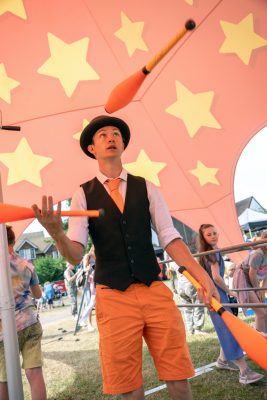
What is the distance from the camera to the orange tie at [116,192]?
191 cm

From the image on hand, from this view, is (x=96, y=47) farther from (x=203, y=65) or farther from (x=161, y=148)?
(x=161, y=148)

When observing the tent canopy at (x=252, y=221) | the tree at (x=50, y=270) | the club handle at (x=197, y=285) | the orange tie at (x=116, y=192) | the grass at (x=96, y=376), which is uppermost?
the tree at (x=50, y=270)

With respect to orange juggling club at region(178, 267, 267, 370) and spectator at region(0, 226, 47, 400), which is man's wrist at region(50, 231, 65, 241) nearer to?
orange juggling club at region(178, 267, 267, 370)

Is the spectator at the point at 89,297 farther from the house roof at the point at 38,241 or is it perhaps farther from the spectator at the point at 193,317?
the house roof at the point at 38,241

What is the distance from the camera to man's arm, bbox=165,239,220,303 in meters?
1.72

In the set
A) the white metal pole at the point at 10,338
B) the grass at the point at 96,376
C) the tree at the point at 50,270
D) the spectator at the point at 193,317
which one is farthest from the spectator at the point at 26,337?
the tree at the point at 50,270

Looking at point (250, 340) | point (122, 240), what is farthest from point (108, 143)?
point (250, 340)

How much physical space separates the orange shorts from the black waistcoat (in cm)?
6

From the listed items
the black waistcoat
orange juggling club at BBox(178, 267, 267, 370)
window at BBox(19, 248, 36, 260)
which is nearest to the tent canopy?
the black waistcoat

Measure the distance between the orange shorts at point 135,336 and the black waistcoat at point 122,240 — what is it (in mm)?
59

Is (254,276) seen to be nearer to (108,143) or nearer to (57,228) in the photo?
(108,143)

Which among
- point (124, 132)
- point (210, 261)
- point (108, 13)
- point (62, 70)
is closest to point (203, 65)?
point (108, 13)

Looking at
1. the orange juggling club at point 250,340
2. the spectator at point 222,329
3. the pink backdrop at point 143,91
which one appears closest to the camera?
the orange juggling club at point 250,340

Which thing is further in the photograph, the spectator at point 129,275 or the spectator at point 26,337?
the spectator at point 26,337
